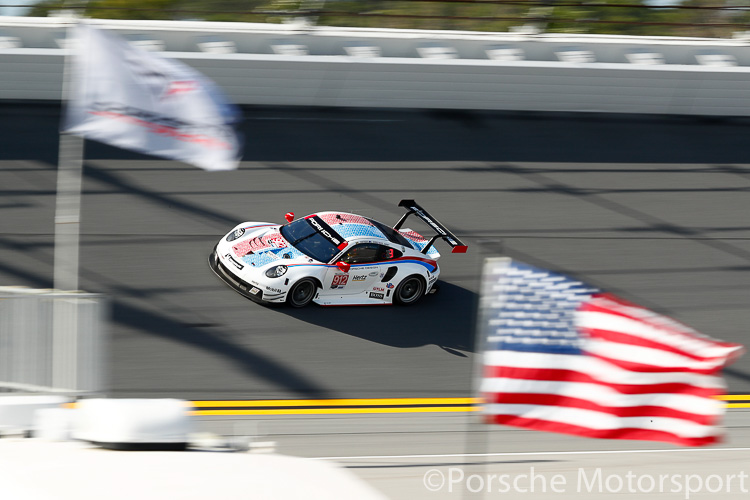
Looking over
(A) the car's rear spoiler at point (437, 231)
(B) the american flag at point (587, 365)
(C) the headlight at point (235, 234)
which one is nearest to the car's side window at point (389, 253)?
(A) the car's rear spoiler at point (437, 231)

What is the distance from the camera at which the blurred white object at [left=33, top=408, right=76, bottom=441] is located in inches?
221

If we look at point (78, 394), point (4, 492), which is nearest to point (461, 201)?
point (78, 394)

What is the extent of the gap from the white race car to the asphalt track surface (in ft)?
0.75

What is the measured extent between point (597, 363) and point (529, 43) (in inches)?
490

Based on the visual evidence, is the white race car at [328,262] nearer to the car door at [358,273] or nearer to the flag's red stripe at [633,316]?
the car door at [358,273]

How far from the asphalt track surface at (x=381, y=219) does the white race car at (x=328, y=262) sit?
0.23 metres

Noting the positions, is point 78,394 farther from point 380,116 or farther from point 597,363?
point 380,116

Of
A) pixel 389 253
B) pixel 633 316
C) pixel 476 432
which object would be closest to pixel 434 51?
pixel 389 253

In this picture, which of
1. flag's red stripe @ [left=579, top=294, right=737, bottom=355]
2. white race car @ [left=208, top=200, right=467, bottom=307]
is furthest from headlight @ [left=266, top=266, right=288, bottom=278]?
flag's red stripe @ [left=579, top=294, right=737, bottom=355]

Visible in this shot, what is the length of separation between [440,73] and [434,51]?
70 cm

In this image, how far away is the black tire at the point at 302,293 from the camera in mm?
10656

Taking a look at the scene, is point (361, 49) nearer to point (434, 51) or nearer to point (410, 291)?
point (434, 51)

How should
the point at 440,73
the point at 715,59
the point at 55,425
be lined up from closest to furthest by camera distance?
the point at 55,425
the point at 440,73
the point at 715,59

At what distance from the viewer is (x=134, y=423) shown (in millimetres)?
4762
